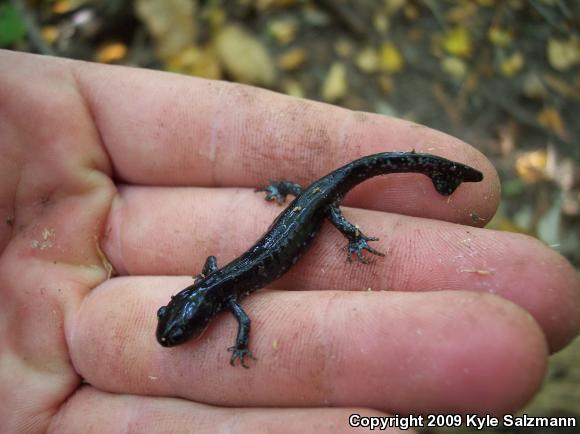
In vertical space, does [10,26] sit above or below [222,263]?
above

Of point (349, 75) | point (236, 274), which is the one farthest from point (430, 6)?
point (236, 274)

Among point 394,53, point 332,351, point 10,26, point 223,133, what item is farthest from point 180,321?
point 394,53

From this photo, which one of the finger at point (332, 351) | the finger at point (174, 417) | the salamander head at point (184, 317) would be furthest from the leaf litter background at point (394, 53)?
the finger at point (174, 417)

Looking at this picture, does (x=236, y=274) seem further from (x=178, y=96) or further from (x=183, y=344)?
(x=178, y=96)

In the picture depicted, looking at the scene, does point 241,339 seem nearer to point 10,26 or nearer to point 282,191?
point 282,191

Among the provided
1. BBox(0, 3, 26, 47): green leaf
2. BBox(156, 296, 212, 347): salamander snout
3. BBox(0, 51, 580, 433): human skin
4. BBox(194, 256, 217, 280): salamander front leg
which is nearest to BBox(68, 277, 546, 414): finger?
BBox(0, 51, 580, 433): human skin

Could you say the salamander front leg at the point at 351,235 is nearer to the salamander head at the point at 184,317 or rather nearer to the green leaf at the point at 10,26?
the salamander head at the point at 184,317
